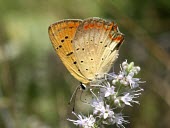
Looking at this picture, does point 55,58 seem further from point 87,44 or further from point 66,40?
point 66,40

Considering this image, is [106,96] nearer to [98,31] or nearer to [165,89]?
[98,31]

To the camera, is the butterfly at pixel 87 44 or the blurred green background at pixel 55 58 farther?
the blurred green background at pixel 55 58

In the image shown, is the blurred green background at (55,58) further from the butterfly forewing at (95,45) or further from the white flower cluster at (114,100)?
the white flower cluster at (114,100)

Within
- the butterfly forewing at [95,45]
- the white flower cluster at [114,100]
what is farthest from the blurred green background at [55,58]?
the white flower cluster at [114,100]

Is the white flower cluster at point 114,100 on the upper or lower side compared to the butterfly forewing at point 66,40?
lower

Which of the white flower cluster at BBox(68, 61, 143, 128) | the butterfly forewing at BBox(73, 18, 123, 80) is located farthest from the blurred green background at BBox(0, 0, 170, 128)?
the white flower cluster at BBox(68, 61, 143, 128)

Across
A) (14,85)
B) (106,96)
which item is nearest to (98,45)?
(106,96)

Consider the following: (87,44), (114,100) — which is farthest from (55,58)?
(114,100)
